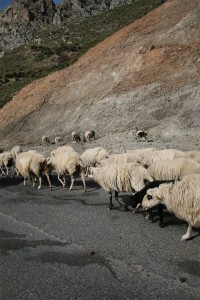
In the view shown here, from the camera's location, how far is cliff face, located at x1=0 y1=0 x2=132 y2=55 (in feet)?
279

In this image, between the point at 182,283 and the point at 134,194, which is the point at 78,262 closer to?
the point at 182,283

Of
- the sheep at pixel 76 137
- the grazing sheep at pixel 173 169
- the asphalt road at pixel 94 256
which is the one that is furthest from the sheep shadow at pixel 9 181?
the sheep at pixel 76 137

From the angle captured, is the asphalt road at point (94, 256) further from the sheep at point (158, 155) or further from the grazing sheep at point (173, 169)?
the sheep at point (158, 155)

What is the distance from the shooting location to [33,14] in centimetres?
9512

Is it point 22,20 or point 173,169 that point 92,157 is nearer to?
point 173,169

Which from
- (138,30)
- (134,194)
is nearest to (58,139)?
(138,30)

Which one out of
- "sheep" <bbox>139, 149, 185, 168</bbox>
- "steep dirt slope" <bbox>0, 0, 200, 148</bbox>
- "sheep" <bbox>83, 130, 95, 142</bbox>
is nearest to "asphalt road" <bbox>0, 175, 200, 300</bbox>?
"sheep" <bbox>139, 149, 185, 168</bbox>

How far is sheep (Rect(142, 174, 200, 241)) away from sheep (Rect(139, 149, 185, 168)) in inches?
159

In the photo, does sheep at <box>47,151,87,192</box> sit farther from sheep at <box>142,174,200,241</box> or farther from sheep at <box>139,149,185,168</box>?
sheep at <box>142,174,200,241</box>

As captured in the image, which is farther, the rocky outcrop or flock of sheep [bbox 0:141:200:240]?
the rocky outcrop

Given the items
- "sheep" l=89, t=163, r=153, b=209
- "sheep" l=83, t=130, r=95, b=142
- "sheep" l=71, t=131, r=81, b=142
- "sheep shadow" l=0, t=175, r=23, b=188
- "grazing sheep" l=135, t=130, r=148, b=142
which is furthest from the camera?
"sheep" l=71, t=131, r=81, b=142

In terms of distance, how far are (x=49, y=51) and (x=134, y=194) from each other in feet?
178

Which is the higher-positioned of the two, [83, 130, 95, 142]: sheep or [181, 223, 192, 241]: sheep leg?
[83, 130, 95, 142]: sheep

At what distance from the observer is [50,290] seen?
6820mm
